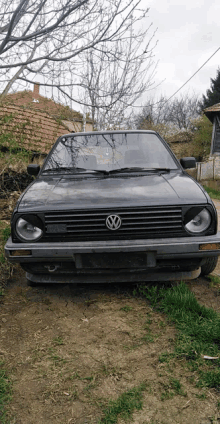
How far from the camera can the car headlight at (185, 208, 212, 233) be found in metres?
2.59

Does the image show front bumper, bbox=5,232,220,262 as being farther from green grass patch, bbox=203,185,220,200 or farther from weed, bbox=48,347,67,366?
green grass patch, bbox=203,185,220,200

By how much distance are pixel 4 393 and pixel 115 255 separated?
47.0 inches

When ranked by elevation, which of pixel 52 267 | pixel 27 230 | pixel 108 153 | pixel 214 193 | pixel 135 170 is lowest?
pixel 214 193

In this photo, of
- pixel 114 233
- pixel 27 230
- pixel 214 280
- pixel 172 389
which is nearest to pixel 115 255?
pixel 114 233

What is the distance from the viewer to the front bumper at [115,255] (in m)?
2.49

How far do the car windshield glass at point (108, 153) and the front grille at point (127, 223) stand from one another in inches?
36.8

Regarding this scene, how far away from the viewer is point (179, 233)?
257 cm

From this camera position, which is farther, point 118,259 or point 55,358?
point 118,259

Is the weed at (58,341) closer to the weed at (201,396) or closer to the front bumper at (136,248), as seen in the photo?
the front bumper at (136,248)

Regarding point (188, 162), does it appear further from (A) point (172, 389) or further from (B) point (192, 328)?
(A) point (172, 389)

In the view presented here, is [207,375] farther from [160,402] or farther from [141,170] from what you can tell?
[141,170]

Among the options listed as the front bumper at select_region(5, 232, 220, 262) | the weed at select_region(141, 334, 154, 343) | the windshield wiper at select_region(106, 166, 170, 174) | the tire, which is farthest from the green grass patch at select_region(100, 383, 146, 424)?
the windshield wiper at select_region(106, 166, 170, 174)

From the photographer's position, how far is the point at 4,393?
1.79 m

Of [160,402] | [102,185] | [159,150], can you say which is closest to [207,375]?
[160,402]
